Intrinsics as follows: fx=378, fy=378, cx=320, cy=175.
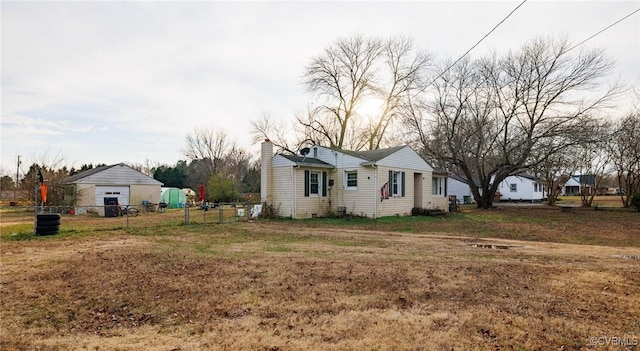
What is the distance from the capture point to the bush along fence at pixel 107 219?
12977mm

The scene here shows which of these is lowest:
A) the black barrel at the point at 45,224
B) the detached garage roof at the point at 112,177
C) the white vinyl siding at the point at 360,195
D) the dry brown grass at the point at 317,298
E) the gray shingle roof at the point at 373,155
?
the dry brown grass at the point at 317,298

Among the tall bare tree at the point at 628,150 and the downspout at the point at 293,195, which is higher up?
the tall bare tree at the point at 628,150

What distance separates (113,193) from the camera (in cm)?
2802

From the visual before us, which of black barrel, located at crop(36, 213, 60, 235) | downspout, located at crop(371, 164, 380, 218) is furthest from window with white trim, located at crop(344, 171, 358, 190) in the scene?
black barrel, located at crop(36, 213, 60, 235)

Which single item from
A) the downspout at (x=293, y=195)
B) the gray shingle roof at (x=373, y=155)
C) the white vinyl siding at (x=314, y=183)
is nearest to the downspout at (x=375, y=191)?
the gray shingle roof at (x=373, y=155)

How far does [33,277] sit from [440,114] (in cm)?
2747

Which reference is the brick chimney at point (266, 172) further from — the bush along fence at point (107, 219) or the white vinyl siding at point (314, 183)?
the white vinyl siding at point (314, 183)

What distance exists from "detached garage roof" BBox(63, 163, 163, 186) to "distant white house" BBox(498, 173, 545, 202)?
135 ft

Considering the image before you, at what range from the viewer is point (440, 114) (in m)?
29.2

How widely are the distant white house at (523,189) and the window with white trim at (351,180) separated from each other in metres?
33.8

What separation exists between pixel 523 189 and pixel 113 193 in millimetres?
45557

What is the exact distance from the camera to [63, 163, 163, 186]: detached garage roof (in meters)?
26.8

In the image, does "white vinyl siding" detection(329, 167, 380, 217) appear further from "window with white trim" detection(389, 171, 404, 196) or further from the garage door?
the garage door

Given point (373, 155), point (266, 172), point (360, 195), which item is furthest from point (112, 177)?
point (373, 155)
